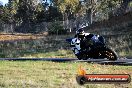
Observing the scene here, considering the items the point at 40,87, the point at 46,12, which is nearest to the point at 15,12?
the point at 46,12

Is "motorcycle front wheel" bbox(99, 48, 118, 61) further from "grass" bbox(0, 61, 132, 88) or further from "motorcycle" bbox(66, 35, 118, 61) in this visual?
"grass" bbox(0, 61, 132, 88)

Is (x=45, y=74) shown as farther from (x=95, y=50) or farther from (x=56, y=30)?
(x=95, y=50)

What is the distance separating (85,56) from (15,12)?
13974 centimetres

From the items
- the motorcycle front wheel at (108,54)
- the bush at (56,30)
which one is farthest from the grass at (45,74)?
the motorcycle front wheel at (108,54)

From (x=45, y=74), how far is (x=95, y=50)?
22142 mm

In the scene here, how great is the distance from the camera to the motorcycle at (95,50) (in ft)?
18.7

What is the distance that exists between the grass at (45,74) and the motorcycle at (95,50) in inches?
577

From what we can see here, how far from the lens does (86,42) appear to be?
5.75 metres

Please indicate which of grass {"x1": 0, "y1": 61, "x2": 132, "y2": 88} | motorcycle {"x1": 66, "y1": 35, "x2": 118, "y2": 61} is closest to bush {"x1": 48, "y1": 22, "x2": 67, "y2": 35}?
motorcycle {"x1": 66, "y1": 35, "x2": 118, "y2": 61}

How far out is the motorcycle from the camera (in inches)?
224

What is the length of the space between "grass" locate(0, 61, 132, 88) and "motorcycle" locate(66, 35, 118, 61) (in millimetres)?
14652

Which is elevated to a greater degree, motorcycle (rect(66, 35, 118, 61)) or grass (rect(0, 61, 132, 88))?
motorcycle (rect(66, 35, 118, 61))

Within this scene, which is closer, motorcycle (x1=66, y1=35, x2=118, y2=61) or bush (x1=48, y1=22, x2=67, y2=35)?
motorcycle (x1=66, y1=35, x2=118, y2=61)

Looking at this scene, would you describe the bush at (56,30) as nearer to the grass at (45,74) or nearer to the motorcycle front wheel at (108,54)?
the motorcycle front wheel at (108,54)
